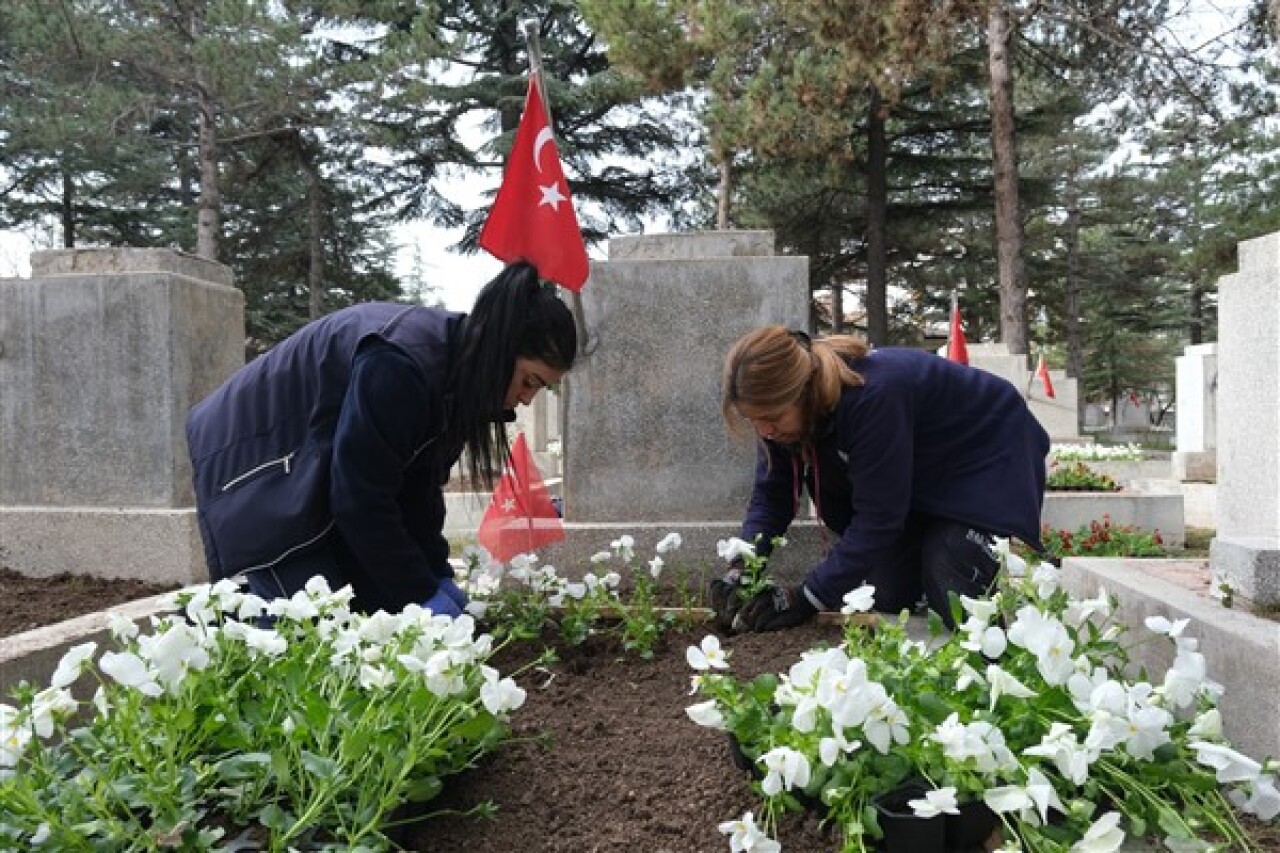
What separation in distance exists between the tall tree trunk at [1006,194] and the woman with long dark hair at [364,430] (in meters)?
12.1

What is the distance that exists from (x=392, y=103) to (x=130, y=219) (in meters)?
8.16

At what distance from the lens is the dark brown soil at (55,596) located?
3.00 meters

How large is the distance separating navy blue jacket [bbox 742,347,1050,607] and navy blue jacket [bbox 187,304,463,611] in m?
1.05

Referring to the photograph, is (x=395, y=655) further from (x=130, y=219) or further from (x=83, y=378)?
(x=130, y=219)

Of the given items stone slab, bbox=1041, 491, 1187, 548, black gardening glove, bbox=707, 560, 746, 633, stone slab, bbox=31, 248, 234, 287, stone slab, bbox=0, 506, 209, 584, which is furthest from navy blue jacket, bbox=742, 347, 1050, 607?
stone slab, bbox=1041, 491, 1187, 548

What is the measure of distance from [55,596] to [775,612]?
2596 mm

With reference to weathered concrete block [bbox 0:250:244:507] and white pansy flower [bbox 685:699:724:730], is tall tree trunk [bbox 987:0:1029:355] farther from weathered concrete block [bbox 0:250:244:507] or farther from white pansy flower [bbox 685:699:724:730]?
white pansy flower [bbox 685:699:724:730]

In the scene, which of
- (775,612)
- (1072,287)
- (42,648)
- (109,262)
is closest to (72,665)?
(42,648)

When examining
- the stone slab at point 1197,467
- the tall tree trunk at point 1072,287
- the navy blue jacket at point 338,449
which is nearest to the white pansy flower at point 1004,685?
the navy blue jacket at point 338,449

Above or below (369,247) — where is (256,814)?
below

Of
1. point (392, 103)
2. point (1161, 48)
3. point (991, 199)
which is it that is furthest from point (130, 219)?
point (1161, 48)

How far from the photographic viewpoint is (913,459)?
2.59 m

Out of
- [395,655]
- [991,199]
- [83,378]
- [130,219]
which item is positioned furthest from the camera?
[130,219]

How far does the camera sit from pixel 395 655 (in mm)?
1387
